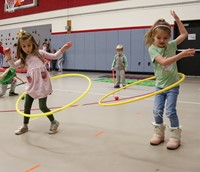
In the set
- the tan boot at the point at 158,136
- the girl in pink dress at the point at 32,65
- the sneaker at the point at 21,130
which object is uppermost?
the girl in pink dress at the point at 32,65

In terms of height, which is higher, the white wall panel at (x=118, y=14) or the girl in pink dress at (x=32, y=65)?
the white wall panel at (x=118, y=14)

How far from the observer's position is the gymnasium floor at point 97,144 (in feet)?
7.50

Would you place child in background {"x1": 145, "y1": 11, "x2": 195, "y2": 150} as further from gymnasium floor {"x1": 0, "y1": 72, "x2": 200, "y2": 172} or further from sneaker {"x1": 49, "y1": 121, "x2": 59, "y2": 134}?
sneaker {"x1": 49, "y1": 121, "x2": 59, "y2": 134}

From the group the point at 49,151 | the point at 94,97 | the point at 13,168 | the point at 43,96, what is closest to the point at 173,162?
the point at 49,151

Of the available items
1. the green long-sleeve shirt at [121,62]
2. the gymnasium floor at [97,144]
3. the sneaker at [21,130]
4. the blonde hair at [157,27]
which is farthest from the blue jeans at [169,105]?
the green long-sleeve shirt at [121,62]

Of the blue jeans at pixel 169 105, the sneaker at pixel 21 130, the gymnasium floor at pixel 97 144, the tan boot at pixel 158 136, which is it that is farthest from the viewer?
the sneaker at pixel 21 130

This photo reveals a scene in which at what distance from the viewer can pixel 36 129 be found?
3471 mm

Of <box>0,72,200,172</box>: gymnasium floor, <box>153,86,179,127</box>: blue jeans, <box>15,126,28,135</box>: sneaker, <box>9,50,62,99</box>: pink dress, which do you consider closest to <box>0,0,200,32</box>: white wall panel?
→ <box>0,72,200,172</box>: gymnasium floor

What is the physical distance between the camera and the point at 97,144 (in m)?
2.84

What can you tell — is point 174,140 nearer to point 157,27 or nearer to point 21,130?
point 157,27

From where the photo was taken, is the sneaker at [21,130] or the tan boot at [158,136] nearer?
the tan boot at [158,136]

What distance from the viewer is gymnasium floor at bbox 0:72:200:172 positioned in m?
2.29

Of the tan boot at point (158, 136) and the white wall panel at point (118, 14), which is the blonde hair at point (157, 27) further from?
the white wall panel at point (118, 14)

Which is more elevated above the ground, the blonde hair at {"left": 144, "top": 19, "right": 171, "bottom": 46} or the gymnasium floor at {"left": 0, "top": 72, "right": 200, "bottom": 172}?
the blonde hair at {"left": 144, "top": 19, "right": 171, "bottom": 46}
